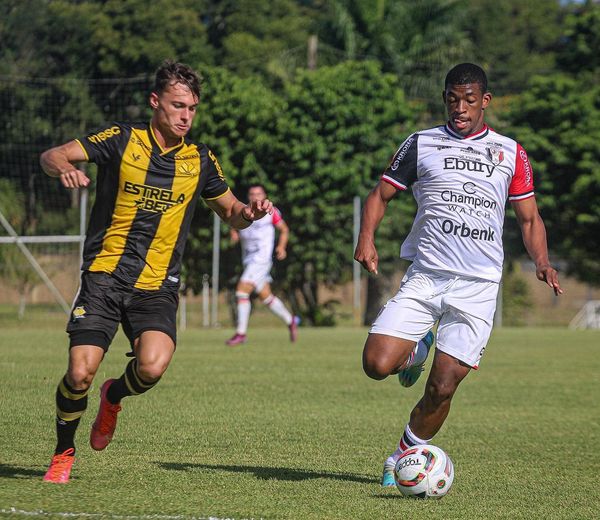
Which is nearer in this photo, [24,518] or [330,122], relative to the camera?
[24,518]

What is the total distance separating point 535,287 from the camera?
5200cm

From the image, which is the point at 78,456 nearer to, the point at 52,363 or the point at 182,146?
the point at 182,146

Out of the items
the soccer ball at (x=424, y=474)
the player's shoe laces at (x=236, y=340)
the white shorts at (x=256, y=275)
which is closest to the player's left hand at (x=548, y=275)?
the soccer ball at (x=424, y=474)

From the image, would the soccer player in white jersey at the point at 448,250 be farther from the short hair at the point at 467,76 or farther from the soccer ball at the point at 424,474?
the soccer ball at the point at 424,474

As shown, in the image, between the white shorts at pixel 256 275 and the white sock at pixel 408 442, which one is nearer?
the white sock at pixel 408 442

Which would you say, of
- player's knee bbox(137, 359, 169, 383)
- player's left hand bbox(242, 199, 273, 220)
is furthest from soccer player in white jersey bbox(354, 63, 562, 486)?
player's knee bbox(137, 359, 169, 383)

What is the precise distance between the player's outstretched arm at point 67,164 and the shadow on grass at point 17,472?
1605 millimetres

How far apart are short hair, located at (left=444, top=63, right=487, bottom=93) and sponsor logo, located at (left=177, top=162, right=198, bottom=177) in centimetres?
152

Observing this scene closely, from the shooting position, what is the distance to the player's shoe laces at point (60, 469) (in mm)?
6082

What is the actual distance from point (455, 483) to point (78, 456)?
228cm

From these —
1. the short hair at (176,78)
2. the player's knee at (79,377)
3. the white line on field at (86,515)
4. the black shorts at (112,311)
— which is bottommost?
the white line on field at (86,515)

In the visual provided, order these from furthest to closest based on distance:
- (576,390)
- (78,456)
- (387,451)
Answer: (576,390) → (387,451) → (78,456)

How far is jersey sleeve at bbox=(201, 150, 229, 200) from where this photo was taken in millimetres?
6816

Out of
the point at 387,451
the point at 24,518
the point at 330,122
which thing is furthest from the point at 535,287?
the point at 24,518
